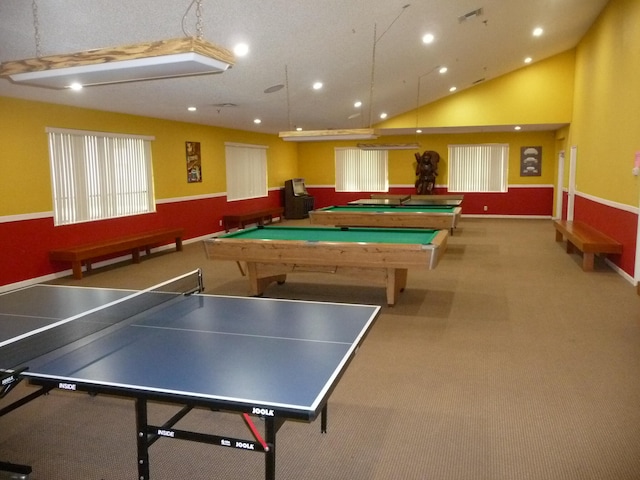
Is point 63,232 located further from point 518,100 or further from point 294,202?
point 518,100

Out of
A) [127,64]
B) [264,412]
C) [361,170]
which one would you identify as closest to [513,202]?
[361,170]

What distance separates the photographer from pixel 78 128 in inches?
299

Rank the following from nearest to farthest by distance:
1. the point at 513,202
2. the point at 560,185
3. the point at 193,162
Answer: the point at 193,162 → the point at 560,185 → the point at 513,202

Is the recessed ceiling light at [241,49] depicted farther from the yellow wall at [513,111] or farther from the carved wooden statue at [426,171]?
the carved wooden statue at [426,171]

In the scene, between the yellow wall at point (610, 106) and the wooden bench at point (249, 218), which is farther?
the wooden bench at point (249, 218)

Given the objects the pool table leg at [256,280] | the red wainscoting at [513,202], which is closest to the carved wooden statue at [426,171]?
the red wainscoting at [513,202]

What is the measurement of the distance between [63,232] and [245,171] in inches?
235

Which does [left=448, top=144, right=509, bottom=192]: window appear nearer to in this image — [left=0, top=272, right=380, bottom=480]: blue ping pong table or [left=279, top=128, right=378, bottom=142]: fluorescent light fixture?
[left=279, top=128, right=378, bottom=142]: fluorescent light fixture

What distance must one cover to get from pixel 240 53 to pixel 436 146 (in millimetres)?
9528

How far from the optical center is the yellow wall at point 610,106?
21.9ft

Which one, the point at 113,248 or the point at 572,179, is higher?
the point at 572,179

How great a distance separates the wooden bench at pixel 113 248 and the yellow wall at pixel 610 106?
22.9ft

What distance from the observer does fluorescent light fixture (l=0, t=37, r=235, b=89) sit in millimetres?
2331

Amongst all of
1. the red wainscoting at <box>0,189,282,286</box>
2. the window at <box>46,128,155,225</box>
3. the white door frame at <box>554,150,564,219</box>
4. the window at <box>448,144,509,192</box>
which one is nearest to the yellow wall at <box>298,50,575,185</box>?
the window at <box>448,144,509,192</box>
